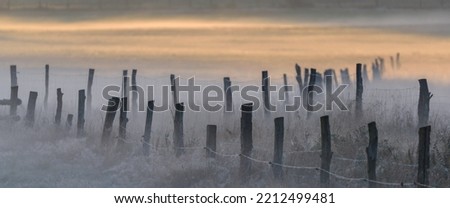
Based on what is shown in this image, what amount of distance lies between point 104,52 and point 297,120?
166ft

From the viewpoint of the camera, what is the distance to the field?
67.8 feet

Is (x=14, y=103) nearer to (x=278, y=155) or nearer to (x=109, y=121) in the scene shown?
(x=109, y=121)

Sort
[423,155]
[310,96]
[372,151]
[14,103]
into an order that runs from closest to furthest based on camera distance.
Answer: [423,155] < [372,151] < [14,103] < [310,96]

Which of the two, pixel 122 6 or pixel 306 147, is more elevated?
pixel 122 6

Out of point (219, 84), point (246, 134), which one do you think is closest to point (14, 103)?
point (246, 134)

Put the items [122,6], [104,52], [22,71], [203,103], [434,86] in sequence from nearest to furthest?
[203,103]
[434,86]
[22,71]
[104,52]
[122,6]

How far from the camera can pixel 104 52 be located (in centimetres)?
7762

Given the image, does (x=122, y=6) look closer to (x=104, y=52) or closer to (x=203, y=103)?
(x=104, y=52)

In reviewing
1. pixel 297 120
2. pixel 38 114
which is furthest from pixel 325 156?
pixel 38 114

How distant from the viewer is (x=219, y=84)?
50531 mm

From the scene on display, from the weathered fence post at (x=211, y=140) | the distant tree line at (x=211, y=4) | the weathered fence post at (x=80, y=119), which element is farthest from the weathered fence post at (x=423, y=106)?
the distant tree line at (x=211, y=4)

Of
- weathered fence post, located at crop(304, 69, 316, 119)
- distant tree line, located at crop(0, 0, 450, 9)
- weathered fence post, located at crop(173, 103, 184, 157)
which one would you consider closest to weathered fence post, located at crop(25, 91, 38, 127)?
weathered fence post, located at crop(173, 103, 184, 157)

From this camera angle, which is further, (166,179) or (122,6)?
(122,6)

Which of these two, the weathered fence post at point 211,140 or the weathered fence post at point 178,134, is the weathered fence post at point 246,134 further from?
the weathered fence post at point 178,134
